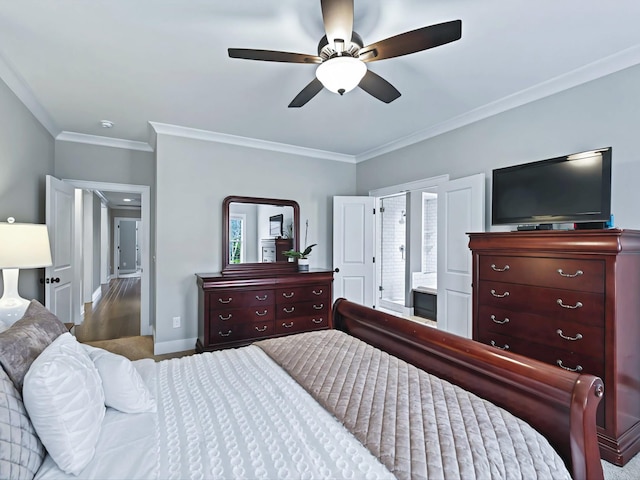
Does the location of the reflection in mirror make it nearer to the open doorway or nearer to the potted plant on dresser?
the potted plant on dresser

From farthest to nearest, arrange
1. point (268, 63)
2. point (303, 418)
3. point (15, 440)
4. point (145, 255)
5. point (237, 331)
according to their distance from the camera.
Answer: point (145, 255) < point (237, 331) < point (268, 63) < point (303, 418) < point (15, 440)

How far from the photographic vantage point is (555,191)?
2.53 meters

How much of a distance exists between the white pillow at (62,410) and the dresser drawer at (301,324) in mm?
2774

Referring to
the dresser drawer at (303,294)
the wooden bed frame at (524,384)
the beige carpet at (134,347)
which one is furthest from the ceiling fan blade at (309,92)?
the beige carpet at (134,347)

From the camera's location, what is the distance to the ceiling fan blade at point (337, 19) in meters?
1.51

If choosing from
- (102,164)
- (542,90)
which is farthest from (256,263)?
(542,90)

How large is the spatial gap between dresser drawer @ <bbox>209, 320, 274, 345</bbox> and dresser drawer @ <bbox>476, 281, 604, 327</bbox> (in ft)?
7.35

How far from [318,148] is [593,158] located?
3.08m

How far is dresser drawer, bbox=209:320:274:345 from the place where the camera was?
3.53 meters

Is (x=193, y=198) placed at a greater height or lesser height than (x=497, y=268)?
greater

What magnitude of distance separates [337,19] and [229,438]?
5.88ft

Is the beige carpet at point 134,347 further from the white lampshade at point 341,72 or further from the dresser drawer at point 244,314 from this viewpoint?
the white lampshade at point 341,72

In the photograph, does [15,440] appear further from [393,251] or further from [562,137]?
[393,251]

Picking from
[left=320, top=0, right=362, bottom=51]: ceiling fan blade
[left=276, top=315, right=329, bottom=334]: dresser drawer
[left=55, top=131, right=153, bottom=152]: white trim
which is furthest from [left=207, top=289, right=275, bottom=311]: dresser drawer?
[left=320, top=0, right=362, bottom=51]: ceiling fan blade
